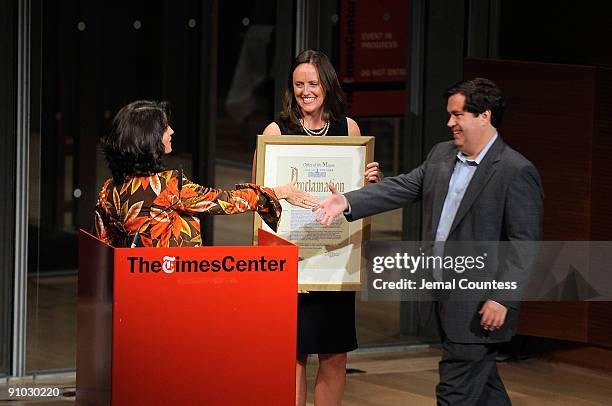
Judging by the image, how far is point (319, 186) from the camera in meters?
A: 5.57

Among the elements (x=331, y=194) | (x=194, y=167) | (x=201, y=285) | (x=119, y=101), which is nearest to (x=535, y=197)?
(x=331, y=194)

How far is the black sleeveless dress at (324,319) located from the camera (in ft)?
18.6

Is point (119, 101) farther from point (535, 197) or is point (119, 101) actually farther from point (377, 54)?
point (535, 197)

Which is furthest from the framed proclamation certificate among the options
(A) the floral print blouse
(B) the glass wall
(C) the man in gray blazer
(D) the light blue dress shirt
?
(B) the glass wall

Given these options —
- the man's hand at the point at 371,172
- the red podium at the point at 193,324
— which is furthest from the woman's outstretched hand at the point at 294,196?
the red podium at the point at 193,324

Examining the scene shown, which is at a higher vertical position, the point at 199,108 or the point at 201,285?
the point at 199,108

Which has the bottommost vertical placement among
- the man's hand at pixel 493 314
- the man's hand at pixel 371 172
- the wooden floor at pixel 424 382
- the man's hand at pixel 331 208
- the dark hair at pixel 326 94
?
the wooden floor at pixel 424 382

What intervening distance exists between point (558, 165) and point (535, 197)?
2.99 metres

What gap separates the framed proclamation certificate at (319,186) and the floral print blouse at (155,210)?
0.70 metres

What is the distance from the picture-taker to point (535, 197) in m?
4.96

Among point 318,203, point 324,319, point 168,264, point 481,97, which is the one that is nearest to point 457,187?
point 481,97

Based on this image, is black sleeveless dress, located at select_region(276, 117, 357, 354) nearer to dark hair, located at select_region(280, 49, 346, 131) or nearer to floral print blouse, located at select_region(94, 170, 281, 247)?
dark hair, located at select_region(280, 49, 346, 131)

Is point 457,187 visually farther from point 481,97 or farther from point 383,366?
point 383,366

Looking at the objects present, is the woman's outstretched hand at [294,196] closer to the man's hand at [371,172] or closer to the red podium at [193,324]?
the man's hand at [371,172]
